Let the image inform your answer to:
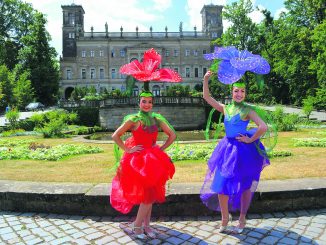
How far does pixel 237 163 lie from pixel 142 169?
1148mm

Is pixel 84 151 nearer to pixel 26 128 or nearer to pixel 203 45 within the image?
pixel 26 128

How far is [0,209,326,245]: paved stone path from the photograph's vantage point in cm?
386

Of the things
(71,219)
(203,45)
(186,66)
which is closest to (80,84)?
(186,66)

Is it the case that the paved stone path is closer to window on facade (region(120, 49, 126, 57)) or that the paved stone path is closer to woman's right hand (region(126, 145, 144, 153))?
woman's right hand (region(126, 145, 144, 153))

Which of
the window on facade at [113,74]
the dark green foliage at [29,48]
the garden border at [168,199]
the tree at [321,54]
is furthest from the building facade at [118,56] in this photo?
the garden border at [168,199]

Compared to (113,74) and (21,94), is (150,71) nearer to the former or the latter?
(21,94)

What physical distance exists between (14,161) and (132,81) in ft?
17.4

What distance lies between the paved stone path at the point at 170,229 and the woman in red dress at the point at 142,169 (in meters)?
0.32

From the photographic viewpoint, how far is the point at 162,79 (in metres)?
4.11

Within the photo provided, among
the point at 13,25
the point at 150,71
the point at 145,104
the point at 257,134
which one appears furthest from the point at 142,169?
the point at 13,25

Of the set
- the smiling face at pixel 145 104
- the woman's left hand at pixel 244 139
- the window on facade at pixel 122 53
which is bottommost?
the woman's left hand at pixel 244 139

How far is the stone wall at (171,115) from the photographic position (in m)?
28.9

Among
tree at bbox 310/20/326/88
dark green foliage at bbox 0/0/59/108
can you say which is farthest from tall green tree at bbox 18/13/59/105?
tree at bbox 310/20/326/88

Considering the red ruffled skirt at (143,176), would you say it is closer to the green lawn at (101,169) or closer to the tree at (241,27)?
the green lawn at (101,169)
